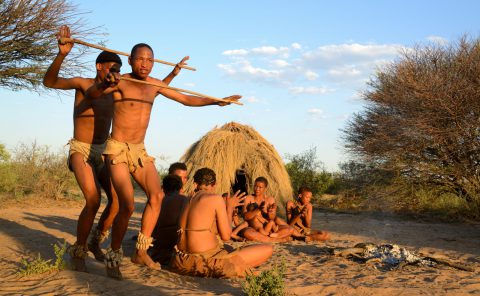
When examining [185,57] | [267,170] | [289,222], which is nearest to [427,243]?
[289,222]

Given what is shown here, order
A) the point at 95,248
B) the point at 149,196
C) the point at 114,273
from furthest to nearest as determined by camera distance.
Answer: the point at 95,248 < the point at 149,196 < the point at 114,273

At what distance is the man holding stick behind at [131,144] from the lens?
15.3 ft

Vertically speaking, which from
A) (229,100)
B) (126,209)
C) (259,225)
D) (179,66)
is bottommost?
(259,225)

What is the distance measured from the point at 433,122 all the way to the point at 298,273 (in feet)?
28.4

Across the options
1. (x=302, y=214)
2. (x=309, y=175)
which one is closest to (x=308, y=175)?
(x=309, y=175)

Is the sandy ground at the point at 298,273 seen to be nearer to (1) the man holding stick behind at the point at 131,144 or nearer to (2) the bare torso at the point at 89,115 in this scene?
(1) the man holding stick behind at the point at 131,144

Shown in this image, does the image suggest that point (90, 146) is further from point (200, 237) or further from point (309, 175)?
point (309, 175)

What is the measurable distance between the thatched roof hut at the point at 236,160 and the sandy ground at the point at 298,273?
1629 millimetres

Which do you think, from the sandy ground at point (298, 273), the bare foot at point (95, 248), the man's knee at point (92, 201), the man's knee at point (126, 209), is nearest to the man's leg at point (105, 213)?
the bare foot at point (95, 248)

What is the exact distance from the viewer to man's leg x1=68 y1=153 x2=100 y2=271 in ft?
16.1

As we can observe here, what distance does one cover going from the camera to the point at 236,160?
11109 mm

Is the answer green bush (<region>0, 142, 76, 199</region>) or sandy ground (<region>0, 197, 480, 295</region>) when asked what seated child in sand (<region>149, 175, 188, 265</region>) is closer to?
sandy ground (<region>0, 197, 480, 295</region>)

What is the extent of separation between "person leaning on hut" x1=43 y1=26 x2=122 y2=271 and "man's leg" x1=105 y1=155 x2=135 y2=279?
1.14 ft

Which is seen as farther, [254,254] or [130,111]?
[254,254]
